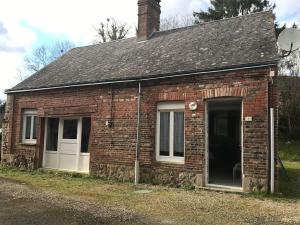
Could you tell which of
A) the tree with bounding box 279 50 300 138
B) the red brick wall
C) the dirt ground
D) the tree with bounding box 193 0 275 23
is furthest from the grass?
the tree with bounding box 193 0 275 23

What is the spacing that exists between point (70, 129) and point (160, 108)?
4.54m

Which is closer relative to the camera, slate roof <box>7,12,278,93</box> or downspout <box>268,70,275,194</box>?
downspout <box>268,70,275,194</box>

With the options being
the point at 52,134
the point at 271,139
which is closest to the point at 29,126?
the point at 52,134

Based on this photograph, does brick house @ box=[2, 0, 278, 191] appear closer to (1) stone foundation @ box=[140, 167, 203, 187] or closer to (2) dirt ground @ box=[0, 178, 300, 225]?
(1) stone foundation @ box=[140, 167, 203, 187]

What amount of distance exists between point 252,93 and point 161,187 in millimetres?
3951

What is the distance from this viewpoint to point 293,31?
898cm

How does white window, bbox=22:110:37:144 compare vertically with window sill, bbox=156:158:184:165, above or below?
above

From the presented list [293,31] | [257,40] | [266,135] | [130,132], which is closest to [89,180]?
[130,132]

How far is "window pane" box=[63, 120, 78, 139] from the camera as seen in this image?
13.1 m

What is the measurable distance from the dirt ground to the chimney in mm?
8567

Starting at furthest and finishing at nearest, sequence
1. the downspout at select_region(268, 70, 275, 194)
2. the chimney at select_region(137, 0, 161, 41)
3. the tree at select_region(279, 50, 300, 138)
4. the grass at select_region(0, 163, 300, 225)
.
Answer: the tree at select_region(279, 50, 300, 138)
the chimney at select_region(137, 0, 161, 41)
the downspout at select_region(268, 70, 275, 194)
the grass at select_region(0, 163, 300, 225)

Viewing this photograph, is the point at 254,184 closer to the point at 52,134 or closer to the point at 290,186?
the point at 290,186

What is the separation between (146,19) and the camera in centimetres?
1514

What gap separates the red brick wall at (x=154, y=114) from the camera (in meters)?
8.80
